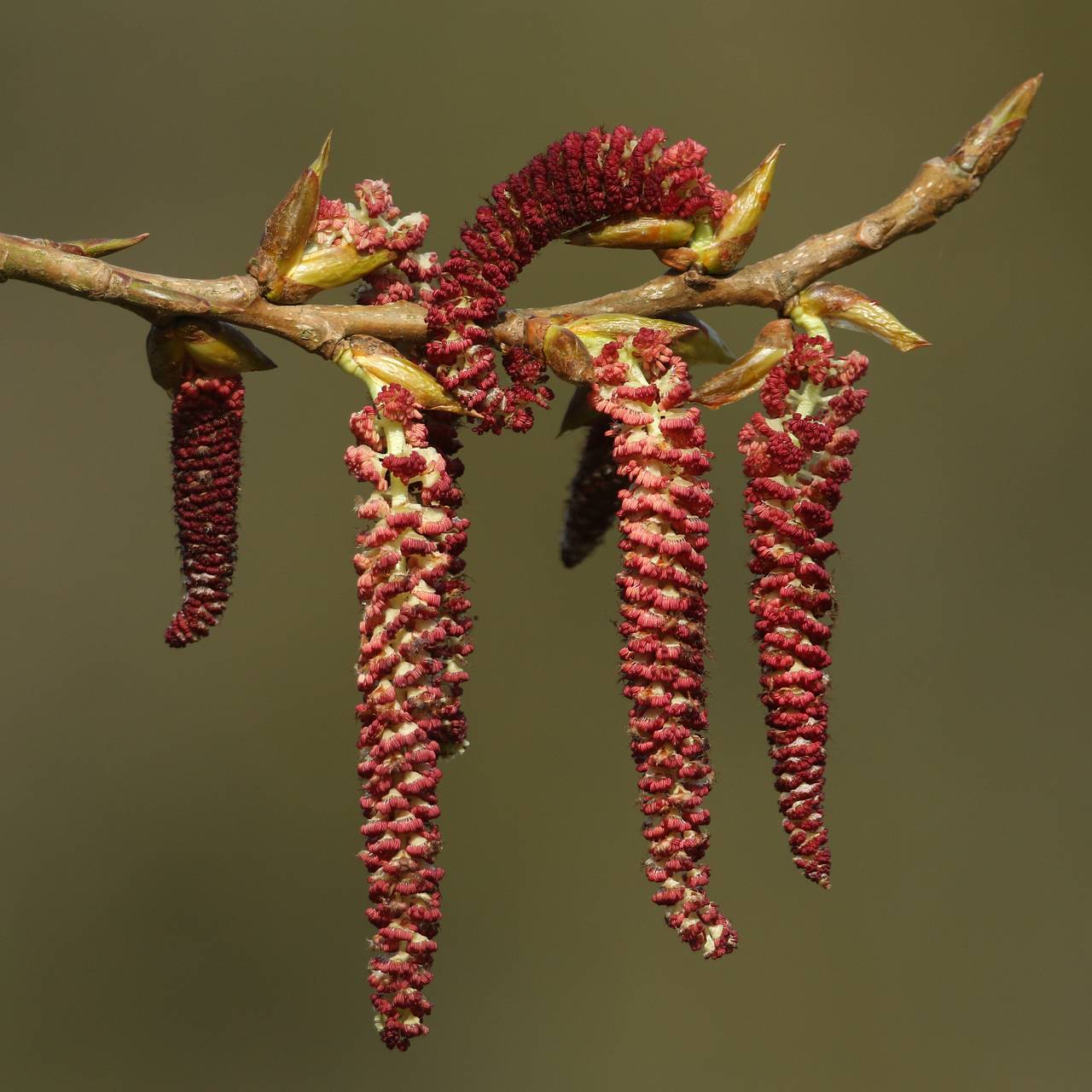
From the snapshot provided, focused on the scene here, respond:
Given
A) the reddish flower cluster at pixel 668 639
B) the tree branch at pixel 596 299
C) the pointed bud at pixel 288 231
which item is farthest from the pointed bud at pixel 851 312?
the pointed bud at pixel 288 231

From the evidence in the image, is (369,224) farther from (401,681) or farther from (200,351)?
(401,681)

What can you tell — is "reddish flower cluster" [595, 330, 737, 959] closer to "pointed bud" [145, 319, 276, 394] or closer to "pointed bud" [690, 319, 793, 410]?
"pointed bud" [690, 319, 793, 410]

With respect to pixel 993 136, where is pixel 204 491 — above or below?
below

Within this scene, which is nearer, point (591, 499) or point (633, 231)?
point (633, 231)

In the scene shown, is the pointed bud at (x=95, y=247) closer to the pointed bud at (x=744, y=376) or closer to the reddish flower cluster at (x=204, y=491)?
the reddish flower cluster at (x=204, y=491)

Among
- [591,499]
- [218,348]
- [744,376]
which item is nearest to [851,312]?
[744,376]

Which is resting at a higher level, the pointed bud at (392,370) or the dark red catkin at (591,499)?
the pointed bud at (392,370)
